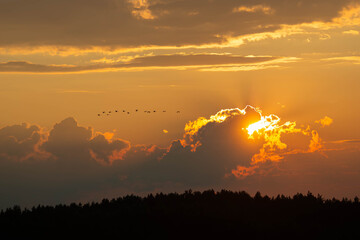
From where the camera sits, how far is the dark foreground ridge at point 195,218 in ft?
386

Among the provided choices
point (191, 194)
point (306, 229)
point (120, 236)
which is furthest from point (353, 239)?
point (191, 194)

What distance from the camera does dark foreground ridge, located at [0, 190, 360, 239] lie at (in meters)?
118

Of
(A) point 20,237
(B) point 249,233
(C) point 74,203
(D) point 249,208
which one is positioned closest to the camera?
(B) point 249,233

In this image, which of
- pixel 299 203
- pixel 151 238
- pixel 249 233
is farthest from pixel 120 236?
pixel 299 203

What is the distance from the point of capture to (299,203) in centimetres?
13950

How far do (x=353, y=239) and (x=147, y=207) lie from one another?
43.4m

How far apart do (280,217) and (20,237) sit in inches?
1975

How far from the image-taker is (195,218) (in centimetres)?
12350

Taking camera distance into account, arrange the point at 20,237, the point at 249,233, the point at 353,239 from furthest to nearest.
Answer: the point at 20,237 → the point at 249,233 → the point at 353,239

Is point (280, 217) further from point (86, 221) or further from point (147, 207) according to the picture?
point (86, 221)

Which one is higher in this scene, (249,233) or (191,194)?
(191,194)

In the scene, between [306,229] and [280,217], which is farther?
[280,217]

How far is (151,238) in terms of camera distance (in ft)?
380

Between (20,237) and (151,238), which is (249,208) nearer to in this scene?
(151,238)
